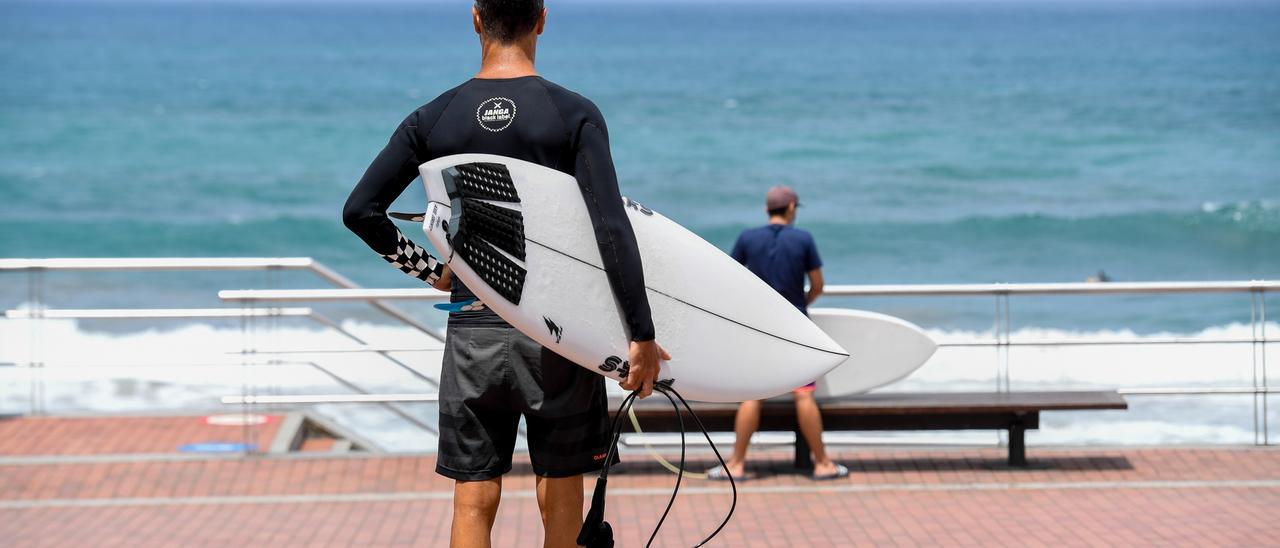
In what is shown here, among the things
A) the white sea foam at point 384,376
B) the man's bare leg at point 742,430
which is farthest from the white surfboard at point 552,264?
the white sea foam at point 384,376

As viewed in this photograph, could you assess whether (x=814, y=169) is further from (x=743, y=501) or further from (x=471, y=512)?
(x=471, y=512)

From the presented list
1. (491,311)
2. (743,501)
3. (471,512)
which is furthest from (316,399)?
(491,311)

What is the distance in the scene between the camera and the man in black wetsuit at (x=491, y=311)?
3.40 m

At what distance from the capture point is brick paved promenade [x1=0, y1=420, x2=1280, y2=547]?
5.73 m

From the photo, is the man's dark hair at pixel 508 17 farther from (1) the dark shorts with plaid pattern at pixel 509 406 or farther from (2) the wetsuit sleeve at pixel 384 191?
(1) the dark shorts with plaid pattern at pixel 509 406

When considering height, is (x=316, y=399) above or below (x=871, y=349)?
below

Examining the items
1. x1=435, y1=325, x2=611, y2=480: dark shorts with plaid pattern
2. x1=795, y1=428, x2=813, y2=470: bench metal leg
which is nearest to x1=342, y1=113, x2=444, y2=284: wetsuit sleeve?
x1=435, y1=325, x2=611, y2=480: dark shorts with plaid pattern

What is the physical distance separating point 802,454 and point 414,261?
3.68 metres

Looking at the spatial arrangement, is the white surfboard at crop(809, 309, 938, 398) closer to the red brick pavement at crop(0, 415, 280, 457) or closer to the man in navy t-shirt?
the man in navy t-shirt

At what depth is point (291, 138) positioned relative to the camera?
134ft

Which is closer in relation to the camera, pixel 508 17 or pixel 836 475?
pixel 508 17

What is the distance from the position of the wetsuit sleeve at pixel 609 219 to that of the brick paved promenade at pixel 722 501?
97.0 inches

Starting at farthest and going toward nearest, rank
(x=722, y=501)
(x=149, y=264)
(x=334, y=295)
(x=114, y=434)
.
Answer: (x=114, y=434) < (x=149, y=264) < (x=334, y=295) < (x=722, y=501)

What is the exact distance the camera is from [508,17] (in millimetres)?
3516
